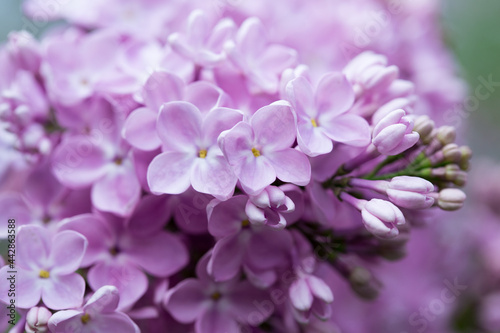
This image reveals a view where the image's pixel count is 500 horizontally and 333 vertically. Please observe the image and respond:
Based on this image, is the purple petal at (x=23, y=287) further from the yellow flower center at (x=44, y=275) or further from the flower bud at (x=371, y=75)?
the flower bud at (x=371, y=75)

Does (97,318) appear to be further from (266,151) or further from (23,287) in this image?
(266,151)

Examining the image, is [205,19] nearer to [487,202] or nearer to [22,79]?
[22,79]

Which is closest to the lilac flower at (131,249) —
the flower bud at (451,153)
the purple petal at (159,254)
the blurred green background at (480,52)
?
the purple petal at (159,254)

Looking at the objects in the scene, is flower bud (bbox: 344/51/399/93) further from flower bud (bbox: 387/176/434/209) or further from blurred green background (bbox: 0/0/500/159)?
blurred green background (bbox: 0/0/500/159)

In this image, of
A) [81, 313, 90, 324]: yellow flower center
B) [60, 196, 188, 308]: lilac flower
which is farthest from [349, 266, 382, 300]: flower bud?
[81, 313, 90, 324]: yellow flower center

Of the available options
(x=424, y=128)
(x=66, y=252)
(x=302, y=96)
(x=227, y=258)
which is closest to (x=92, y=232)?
(x=66, y=252)

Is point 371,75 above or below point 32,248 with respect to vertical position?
above
